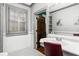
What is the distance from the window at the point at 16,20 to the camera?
94 cm

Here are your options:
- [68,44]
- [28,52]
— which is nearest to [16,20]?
[28,52]

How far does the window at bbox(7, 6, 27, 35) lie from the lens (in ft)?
3.08

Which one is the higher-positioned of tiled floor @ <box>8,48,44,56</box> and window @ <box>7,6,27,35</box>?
window @ <box>7,6,27,35</box>

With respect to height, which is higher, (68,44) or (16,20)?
(16,20)

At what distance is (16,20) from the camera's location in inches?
38.0

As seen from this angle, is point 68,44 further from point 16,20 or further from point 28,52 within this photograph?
point 16,20

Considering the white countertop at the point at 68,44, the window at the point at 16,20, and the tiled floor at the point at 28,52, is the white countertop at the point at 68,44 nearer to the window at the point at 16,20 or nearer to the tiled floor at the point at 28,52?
the tiled floor at the point at 28,52

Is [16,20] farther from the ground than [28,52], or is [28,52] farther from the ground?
[16,20]

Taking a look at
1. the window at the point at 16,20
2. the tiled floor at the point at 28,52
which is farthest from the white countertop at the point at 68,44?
the window at the point at 16,20

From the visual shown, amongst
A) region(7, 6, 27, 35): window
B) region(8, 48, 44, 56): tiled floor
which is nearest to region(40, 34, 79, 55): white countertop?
region(8, 48, 44, 56): tiled floor

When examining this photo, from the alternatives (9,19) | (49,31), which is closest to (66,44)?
(49,31)

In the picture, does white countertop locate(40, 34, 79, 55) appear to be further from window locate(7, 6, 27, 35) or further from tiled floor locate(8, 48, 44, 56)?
window locate(7, 6, 27, 35)

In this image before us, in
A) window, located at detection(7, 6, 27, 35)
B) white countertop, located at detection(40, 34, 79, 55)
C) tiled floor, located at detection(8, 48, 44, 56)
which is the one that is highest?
window, located at detection(7, 6, 27, 35)

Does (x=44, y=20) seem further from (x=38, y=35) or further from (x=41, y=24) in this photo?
(x=38, y=35)
